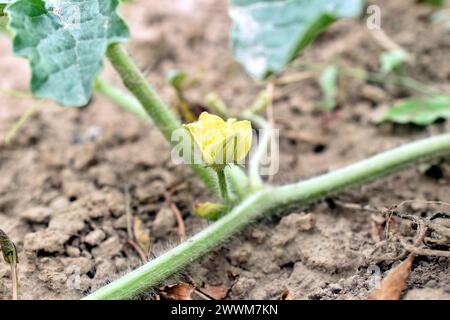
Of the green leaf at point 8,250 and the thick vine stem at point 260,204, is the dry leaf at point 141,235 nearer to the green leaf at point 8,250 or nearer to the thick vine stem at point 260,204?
the thick vine stem at point 260,204

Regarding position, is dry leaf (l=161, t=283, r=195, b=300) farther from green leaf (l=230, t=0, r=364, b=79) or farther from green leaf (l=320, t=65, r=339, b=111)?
green leaf (l=320, t=65, r=339, b=111)

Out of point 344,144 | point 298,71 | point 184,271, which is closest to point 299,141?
point 344,144

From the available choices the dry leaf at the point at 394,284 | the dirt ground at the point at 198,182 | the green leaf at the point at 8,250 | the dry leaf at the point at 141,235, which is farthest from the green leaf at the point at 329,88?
the green leaf at the point at 8,250

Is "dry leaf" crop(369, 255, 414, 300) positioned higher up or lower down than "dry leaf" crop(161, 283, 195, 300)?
higher up

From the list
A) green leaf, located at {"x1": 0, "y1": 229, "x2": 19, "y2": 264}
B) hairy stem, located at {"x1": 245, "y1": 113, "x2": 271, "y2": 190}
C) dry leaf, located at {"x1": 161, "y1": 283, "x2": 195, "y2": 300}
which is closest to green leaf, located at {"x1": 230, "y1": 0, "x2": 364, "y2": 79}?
hairy stem, located at {"x1": 245, "y1": 113, "x2": 271, "y2": 190}

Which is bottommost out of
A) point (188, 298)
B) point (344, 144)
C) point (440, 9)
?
point (188, 298)
